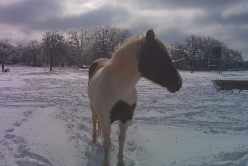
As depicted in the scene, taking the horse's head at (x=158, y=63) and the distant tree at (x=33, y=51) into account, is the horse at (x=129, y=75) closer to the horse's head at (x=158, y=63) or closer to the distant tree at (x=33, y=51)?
the horse's head at (x=158, y=63)

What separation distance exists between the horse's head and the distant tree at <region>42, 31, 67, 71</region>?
3011cm

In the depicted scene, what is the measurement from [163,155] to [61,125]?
2349 millimetres

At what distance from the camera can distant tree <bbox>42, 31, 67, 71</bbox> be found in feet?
95.5

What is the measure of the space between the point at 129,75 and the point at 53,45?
31.4 meters

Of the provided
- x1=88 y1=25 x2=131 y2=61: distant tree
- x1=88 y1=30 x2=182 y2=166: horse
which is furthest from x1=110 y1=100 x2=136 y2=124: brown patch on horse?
x1=88 y1=25 x2=131 y2=61: distant tree

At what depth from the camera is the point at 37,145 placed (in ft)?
9.07

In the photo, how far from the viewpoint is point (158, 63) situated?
1767 mm

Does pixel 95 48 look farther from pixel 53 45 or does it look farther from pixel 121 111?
pixel 121 111

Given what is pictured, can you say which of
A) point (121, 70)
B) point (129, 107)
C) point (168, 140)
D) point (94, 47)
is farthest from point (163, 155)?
point (94, 47)

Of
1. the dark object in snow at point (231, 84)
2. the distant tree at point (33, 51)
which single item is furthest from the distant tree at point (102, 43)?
the distant tree at point (33, 51)

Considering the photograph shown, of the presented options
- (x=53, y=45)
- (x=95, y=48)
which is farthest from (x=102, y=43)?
(x=53, y=45)

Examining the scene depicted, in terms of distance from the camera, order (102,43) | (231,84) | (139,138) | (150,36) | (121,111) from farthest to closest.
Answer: (102,43)
(231,84)
(139,138)
(121,111)
(150,36)

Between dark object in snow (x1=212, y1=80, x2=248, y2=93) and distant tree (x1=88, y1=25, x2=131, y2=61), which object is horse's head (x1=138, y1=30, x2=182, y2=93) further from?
distant tree (x1=88, y1=25, x2=131, y2=61)

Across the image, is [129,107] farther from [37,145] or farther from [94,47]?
[94,47]
